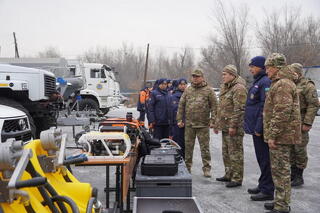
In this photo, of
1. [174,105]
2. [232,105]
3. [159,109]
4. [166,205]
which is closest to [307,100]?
[232,105]

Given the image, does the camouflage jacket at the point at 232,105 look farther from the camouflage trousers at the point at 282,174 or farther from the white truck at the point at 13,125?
the white truck at the point at 13,125

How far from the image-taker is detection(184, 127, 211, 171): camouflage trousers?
217 inches

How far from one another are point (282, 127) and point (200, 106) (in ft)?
6.76

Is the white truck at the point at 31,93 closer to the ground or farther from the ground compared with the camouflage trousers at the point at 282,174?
farther from the ground

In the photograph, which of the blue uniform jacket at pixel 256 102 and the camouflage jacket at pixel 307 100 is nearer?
the blue uniform jacket at pixel 256 102

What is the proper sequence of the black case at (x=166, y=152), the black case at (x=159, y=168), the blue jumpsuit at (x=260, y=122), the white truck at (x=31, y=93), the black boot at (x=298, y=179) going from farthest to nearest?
the white truck at (x=31, y=93)
the black boot at (x=298, y=179)
the blue jumpsuit at (x=260, y=122)
the black case at (x=166, y=152)
the black case at (x=159, y=168)

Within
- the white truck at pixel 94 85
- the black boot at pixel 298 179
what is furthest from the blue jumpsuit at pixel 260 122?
the white truck at pixel 94 85

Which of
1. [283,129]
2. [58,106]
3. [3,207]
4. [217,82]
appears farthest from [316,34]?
[3,207]

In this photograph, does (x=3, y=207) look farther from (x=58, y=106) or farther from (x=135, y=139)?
(x=58, y=106)

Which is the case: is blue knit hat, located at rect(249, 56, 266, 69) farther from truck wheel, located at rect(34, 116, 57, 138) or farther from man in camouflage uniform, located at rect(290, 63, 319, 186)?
truck wheel, located at rect(34, 116, 57, 138)

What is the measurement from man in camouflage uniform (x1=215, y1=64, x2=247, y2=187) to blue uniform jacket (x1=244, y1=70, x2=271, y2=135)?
1.05ft

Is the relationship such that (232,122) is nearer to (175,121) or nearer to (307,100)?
(307,100)

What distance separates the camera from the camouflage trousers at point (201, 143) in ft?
18.1

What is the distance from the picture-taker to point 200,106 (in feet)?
18.2
